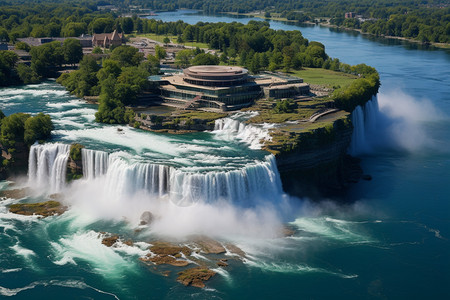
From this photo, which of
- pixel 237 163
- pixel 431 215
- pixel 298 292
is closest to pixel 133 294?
pixel 298 292

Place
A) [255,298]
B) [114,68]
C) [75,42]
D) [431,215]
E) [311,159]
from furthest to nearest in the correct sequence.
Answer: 1. [75,42]
2. [114,68]
3. [311,159]
4. [431,215]
5. [255,298]

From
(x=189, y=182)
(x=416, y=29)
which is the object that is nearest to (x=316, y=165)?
(x=189, y=182)

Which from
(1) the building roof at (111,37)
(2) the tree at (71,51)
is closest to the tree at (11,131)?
(2) the tree at (71,51)

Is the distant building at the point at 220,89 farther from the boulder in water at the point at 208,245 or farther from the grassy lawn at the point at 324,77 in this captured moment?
the boulder in water at the point at 208,245

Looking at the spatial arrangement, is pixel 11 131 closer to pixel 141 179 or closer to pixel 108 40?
pixel 141 179

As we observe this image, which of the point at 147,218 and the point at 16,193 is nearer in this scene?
the point at 147,218

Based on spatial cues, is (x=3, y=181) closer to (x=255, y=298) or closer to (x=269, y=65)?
(x=255, y=298)
